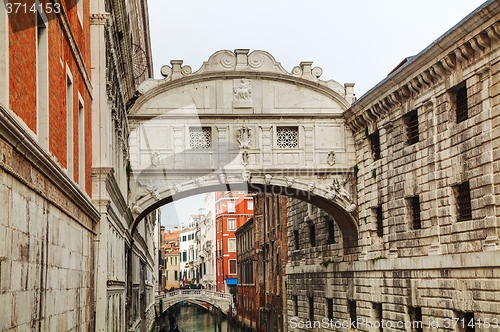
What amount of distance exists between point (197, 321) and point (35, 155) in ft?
211

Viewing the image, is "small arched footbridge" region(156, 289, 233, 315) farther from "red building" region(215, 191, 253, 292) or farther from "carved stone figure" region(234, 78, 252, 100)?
"carved stone figure" region(234, 78, 252, 100)

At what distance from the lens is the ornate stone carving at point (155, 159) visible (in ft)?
64.1

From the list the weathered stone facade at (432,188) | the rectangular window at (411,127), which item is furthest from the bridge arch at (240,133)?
the rectangular window at (411,127)

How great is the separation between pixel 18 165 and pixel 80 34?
18.0 ft

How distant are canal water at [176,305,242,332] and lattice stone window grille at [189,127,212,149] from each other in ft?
105

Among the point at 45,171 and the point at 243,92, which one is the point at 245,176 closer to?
the point at 243,92

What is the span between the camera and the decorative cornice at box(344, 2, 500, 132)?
13383 mm

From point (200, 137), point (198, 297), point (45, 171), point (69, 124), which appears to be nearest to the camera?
point (45, 171)

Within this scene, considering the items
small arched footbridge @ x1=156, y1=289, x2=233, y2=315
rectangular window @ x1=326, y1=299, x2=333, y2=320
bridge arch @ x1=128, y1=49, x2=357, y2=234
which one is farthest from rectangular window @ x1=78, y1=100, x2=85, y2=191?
small arched footbridge @ x1=156, y1=289, x2=233, y2=315

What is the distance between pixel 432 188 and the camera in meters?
15.5

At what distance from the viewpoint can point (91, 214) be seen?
1113 centimetres

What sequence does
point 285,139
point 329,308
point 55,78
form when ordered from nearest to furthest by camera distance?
point 55,78 → point 285,139 → point 329,308

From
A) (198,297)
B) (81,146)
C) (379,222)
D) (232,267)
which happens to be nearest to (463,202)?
(379,222)

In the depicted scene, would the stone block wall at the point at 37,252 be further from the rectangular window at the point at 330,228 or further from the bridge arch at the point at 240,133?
the rectangular window at the point at 330,228
